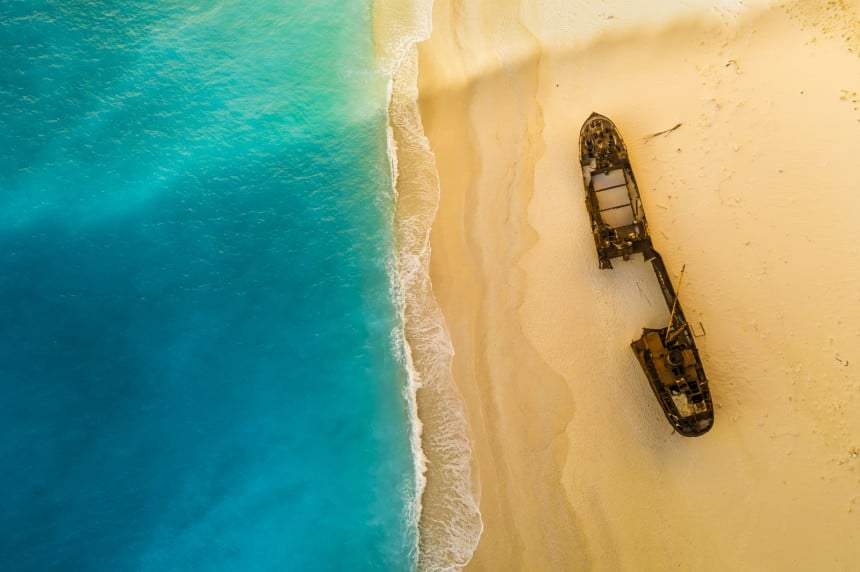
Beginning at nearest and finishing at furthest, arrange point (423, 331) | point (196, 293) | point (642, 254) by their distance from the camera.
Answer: point (642, 254) < point (423, 331) < point (196, 293)

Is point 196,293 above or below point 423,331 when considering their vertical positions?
above

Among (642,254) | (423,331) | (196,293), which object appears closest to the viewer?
(642,254)

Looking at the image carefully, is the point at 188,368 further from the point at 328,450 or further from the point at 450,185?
the point at 450,185

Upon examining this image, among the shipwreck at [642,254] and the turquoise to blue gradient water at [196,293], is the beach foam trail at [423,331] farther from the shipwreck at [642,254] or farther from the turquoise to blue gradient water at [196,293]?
the shipwreck at [642,254]

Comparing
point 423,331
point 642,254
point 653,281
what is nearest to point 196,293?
point 423,331

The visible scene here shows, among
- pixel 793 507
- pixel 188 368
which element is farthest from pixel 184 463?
pixel 793 507

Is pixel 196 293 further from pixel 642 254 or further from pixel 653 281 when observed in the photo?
pixel 653 281

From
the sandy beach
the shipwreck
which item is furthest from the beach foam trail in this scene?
the shipwreck
